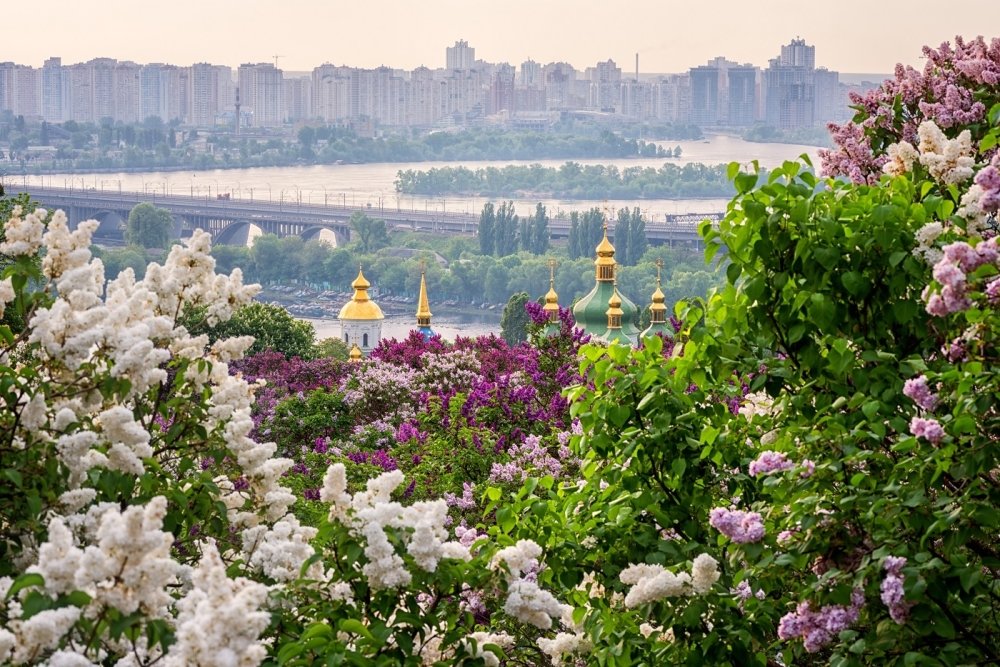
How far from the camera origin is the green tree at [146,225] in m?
72.2

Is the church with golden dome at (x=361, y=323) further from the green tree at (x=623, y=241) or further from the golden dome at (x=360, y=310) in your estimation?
the green tree at (x=623, y=241)

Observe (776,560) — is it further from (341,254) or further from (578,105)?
(578,105)

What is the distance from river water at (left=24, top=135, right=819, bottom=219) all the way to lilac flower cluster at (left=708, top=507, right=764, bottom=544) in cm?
8422

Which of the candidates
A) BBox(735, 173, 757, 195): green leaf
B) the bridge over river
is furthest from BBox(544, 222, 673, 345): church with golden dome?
the bridge over river

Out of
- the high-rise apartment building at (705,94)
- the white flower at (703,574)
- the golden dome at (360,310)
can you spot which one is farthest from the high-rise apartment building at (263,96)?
the white flower at (703,574)

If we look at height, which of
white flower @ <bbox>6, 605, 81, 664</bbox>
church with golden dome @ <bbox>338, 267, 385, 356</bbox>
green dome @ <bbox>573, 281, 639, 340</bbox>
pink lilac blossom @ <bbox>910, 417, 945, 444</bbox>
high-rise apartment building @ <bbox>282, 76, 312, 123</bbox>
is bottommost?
church with golden dome @ <bbox>338, 267, 385, 356</bbox>

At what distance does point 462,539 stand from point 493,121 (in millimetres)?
138608

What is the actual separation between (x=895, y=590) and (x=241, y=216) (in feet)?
259

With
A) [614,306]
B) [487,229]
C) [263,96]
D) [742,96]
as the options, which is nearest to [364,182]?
[263,96]

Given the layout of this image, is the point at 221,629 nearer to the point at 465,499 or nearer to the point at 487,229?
the point at 465,499

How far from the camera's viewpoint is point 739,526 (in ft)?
9.26

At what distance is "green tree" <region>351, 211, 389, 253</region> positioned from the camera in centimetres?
7612

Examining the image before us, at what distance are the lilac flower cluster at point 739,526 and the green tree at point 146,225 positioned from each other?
232 feet

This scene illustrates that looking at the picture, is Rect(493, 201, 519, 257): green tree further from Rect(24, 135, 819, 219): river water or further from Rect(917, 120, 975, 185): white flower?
Rect(917, 120, 975, 185): white flower
